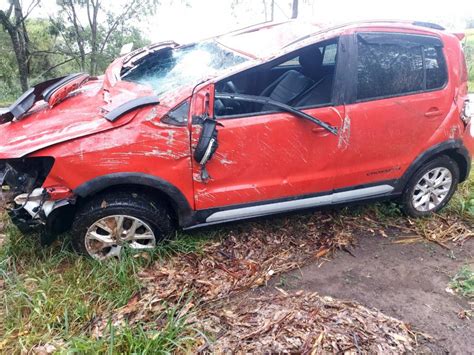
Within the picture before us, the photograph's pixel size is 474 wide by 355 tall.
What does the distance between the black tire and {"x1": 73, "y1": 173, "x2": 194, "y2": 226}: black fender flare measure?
6.62 feet

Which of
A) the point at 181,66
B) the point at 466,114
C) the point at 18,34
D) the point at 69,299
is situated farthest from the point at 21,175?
the point at 18,34

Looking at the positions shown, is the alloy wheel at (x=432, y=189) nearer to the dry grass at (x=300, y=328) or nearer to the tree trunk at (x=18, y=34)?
the dry grass at (x=300, y=328)

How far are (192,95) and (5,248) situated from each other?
190 centimetres

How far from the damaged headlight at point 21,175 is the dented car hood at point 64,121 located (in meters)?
0.16

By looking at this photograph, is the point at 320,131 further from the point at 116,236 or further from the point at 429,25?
the point at 116,236

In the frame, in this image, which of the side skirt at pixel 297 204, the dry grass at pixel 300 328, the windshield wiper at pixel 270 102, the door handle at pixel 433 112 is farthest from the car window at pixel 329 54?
the dry grass at pixel 300 328

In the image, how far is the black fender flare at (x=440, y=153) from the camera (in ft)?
10.9

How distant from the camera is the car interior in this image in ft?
9.08

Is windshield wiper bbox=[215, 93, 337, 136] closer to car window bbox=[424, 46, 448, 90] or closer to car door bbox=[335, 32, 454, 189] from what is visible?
car door bbox=[335, 32, 454, 189]

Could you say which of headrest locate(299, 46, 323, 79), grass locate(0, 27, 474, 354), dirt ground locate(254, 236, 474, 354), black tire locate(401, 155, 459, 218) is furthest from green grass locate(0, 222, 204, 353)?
black tire locate(401, 155, 459, 218)

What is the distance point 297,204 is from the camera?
122 inches

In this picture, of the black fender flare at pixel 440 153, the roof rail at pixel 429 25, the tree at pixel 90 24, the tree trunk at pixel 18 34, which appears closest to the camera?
the roof rail at pixel 429 25

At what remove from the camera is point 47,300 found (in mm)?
2480

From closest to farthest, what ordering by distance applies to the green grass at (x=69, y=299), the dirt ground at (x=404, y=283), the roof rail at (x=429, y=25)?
the green grass at (x=69, y=299) → the dirt ground at (x=404, y=283) → the roof rail at (x=429, y=25)
